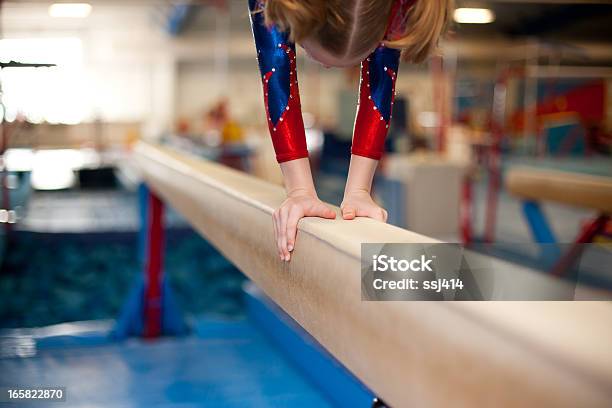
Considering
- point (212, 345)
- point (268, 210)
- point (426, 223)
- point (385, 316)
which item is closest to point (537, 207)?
point (426, 223)

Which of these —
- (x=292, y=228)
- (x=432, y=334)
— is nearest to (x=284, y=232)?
(x=292, y=228)

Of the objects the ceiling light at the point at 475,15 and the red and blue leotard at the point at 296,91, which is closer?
the red and blue leotard at the point at 296,91

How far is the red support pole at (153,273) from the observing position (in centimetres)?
300

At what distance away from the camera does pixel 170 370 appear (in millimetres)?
2375

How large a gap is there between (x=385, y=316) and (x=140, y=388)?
170cm

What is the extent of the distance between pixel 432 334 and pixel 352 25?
70 cm

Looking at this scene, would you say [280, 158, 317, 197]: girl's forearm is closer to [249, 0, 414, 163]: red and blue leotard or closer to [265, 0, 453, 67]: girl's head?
[249, 0, 414, 163]: red and blue leotard

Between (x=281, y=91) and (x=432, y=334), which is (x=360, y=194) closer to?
(x=281, y=91)

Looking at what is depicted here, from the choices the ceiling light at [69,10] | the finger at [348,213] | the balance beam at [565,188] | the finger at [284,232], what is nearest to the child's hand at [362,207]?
the finger at [348,213]

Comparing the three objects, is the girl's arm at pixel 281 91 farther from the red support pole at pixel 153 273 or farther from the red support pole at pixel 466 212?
the red support pole at pixel 466 212

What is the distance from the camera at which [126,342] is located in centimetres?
278

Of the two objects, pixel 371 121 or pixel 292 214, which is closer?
pixel 292 214

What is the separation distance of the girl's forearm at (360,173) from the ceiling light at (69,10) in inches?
608

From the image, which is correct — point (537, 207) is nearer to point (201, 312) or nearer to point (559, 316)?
point (201, 312)
